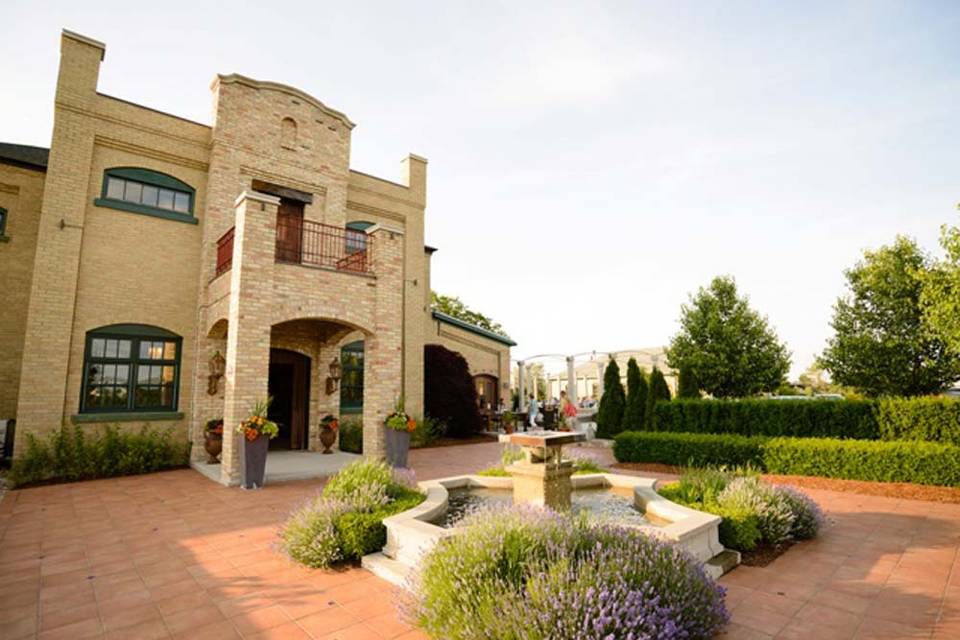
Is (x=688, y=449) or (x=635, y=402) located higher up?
(x=635, y=402)

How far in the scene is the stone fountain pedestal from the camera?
18.7 feet

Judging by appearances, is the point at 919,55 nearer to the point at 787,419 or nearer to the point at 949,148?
the point at 949,148

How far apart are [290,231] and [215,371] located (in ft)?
14.0

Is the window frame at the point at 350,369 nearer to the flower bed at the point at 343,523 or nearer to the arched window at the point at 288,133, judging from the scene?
the arched window at the point at 288,133

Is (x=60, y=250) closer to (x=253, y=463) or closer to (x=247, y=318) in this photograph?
(x=247, y=318)

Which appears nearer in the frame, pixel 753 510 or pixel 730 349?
pixel 753 510

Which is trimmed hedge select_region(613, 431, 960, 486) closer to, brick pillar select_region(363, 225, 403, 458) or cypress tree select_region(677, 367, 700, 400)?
cypress tree select_region(677, 367, 700, 400)

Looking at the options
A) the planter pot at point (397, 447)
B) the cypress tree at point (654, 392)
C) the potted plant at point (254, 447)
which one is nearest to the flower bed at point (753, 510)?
the planter pot at point (397, 447)

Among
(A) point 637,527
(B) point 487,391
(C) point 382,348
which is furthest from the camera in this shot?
(B) point 487,391

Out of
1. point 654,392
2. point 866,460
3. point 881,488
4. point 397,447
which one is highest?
point 654,392

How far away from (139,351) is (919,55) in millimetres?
15414

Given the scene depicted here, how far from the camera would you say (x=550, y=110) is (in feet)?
29.1

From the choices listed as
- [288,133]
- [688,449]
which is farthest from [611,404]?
[288,133]

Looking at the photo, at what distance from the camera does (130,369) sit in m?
10.7
